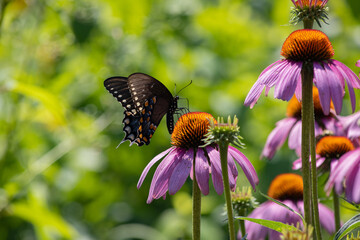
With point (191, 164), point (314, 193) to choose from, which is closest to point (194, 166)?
point (191, 164)

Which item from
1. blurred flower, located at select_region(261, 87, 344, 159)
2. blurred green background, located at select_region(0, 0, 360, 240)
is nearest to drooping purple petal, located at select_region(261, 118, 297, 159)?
blurred flower, located at select_region(261, 87, 344, 159)

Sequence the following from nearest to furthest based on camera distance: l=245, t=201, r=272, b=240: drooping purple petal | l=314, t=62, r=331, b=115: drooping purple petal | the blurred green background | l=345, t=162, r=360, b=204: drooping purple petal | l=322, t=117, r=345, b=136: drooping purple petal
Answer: l=345, t=162, r=360, b=204: drooping purple petal < l=314, t=62, r=331, b=115: drooping purple petal < l=245, t=201, r=272, b=240: drooping purple petal < l=322, t=117, r=345, b=136: drooping purple petal < the blurred green background

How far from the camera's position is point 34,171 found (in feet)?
6.59

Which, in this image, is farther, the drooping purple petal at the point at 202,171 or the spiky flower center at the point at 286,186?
the spiky flower center at the point at 286,186

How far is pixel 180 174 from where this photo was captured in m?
0.92

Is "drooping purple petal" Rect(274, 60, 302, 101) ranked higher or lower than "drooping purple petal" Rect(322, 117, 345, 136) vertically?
lower

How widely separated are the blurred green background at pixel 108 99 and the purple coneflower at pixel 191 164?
2.87ft

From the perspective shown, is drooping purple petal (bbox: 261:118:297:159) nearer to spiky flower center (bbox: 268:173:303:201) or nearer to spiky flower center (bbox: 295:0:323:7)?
spiky flower center (bbox: 268:173:303:201)

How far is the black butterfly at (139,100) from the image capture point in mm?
1554

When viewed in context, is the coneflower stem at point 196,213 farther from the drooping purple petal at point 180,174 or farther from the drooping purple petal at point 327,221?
the drooping purple petal at point 327,221

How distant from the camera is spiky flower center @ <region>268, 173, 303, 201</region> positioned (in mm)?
1303

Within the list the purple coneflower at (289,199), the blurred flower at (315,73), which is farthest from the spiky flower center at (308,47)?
the purple coneflower at (289,199)

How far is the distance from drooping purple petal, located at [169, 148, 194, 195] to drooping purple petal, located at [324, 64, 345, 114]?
0.27m

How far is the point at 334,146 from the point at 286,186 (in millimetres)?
214
